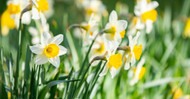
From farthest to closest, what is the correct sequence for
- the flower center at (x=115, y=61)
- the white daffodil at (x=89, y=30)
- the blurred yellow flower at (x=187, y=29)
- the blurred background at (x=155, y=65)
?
the blurred yellow flower at (x=187, y=29)
the blurred background at (x=155, y=65)
the white daffodil at (x=89, y=30)
the flower center at (x=115, y=61)

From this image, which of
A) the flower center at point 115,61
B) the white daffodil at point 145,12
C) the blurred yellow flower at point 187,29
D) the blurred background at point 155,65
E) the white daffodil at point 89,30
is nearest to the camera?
the flower center at point 115,61

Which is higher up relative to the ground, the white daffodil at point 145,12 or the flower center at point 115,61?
the white daffodil at point 145,12

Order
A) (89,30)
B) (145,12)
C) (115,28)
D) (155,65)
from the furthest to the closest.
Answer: (155,65)
(145,12)
(89,30)
(115,28)

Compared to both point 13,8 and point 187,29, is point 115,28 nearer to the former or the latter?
point 13,8

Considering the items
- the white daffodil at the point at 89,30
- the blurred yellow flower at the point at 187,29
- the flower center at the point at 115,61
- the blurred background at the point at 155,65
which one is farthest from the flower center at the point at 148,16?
the blurred yellow flower at the point at 187,29

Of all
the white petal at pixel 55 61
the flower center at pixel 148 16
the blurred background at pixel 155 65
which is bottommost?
the blurred background at pixel 155 65

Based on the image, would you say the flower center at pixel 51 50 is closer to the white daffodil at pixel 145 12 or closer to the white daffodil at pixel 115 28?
the white daffodil at pixel 115 28

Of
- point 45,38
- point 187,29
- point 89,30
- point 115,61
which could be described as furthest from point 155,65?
point 45,38

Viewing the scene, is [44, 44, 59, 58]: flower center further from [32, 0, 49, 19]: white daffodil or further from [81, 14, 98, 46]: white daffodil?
[81, 14, 98, 46]: white daffodil

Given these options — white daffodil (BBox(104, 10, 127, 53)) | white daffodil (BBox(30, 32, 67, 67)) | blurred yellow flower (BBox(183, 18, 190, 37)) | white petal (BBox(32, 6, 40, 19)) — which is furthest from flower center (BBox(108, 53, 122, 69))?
blurred yellow flower (BBox(183, 18, 190, 37))
